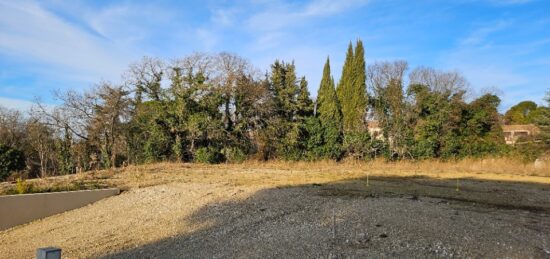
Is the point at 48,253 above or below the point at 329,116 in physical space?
below

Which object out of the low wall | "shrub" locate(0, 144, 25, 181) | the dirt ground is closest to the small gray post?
the dirt ground

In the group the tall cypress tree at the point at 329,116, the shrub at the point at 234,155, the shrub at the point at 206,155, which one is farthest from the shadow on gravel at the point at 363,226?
the tall cypress tree at the point at 329,116

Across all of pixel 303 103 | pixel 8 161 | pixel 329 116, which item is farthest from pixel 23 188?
pixel 329 116

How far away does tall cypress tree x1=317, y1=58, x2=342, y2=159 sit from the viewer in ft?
66.0

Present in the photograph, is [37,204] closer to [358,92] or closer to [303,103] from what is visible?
[303,103]

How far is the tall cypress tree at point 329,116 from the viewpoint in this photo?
792 inches

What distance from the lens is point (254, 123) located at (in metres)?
20.0

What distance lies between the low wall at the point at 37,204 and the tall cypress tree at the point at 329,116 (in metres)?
12.5

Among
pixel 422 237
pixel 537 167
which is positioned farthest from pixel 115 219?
pixel 537 167

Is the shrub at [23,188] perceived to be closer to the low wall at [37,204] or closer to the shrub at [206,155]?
the low wall at [37,204]

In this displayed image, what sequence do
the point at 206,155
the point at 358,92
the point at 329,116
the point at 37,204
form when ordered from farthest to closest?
the point at 358,92, the point at 329,116, the point at 206,155, the point at 37,204

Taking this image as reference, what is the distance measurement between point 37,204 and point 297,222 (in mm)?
6133

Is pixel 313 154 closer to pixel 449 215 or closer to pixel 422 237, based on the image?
pixel 449 215

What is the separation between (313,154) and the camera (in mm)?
20125
